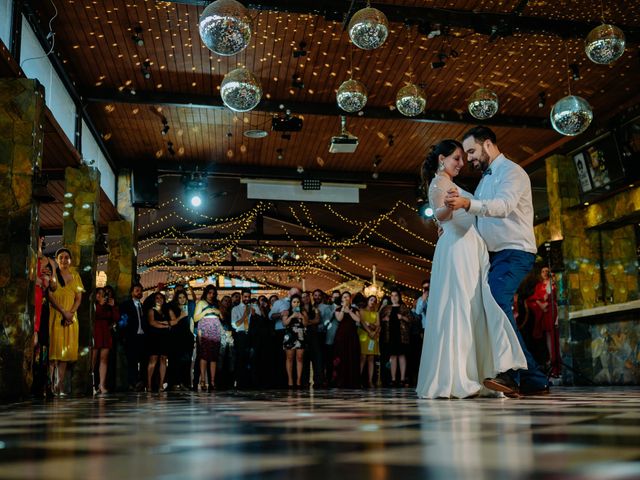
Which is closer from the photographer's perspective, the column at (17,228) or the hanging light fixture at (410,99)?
the column at (17,228)

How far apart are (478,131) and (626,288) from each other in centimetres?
710

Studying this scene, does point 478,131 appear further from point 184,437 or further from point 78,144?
point 78,144

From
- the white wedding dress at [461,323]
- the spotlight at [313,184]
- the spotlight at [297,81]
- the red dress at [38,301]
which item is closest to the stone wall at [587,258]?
the spotlight at [313,184]

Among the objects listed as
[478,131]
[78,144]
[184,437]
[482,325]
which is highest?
[78,144]

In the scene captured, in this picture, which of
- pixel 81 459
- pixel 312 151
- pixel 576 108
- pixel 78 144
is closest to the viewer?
pixel 81 459

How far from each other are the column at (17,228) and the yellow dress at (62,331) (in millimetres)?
1249

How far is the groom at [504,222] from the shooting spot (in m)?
3.96

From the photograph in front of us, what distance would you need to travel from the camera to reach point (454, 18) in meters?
7.25

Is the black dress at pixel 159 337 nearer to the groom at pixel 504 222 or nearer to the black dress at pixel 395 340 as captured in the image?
the black dress at pixel 395 340

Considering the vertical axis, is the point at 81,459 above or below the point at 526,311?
below

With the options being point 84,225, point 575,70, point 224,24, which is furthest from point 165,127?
point 224,24

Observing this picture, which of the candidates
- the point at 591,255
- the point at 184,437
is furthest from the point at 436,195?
the point at 591,255

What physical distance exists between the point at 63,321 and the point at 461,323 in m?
4.68

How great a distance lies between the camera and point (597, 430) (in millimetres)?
1608
